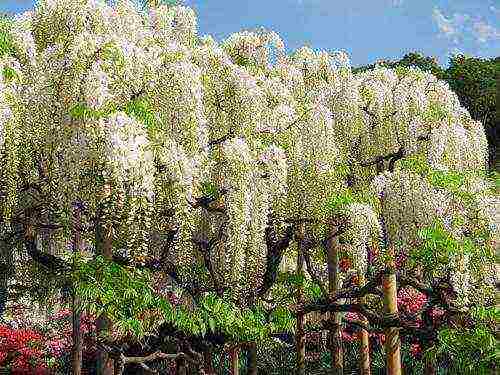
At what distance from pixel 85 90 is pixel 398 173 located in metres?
3.64

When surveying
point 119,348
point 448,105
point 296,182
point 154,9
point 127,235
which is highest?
point 154,9

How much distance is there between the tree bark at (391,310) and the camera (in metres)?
7.89

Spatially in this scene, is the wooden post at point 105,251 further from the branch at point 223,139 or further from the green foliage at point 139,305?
the branch at point 223,139

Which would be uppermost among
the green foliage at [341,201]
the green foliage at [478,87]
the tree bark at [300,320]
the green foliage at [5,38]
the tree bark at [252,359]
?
the green foliage at [478,87]

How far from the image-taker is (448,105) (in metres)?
9.17

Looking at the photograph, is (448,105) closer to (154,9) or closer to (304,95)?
(304,95)

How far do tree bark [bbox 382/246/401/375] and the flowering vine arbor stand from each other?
2 cm

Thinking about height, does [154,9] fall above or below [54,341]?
above

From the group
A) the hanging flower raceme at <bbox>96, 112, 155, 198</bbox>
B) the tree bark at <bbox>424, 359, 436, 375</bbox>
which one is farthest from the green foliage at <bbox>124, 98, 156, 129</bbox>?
the tree bark at <bbox>424, 359, 436, 375</bbox>

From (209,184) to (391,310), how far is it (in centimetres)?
281

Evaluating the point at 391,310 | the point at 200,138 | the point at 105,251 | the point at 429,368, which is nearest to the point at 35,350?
the point at 105,251

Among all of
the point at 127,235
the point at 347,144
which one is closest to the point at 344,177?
the point at 347,144

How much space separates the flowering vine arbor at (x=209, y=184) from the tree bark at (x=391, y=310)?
23mm

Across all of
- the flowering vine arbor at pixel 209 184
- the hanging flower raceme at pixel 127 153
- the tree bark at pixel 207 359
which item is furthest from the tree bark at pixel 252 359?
the hanging flower raceme at pixel 127 153
